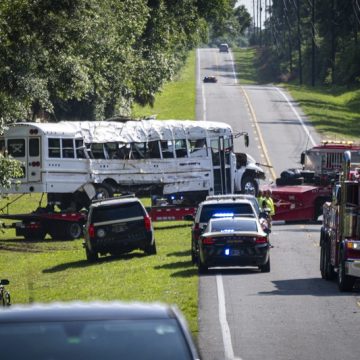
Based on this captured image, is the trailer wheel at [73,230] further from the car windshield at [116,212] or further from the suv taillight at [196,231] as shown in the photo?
the suv taillight at [196,231]

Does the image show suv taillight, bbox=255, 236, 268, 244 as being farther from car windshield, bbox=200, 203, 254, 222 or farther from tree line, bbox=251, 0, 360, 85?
tree line, bbox=251, 0, 360, 85

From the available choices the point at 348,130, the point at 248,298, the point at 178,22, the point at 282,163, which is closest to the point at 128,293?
the point at 248,298

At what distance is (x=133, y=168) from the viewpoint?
4484 centimetres

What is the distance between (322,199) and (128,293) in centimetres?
1914

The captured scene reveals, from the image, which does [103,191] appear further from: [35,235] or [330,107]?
[330,107]

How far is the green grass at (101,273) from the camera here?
2358cm

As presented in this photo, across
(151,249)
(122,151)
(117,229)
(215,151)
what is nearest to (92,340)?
(117,229)

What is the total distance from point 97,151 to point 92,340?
36.4 meters

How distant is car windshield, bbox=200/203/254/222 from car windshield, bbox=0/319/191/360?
22464 mm

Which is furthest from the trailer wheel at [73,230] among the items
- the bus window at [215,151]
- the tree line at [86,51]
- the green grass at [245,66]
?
the green grass at [245,66]

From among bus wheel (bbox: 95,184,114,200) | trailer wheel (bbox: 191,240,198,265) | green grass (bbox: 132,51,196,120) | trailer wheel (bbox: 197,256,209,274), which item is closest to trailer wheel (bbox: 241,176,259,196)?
bus wheel (bbox: 95,184,114,200)

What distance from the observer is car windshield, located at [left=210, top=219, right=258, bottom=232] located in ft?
90.0

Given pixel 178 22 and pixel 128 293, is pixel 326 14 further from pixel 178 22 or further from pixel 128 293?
pixel 128 293

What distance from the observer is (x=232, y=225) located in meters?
27.6
